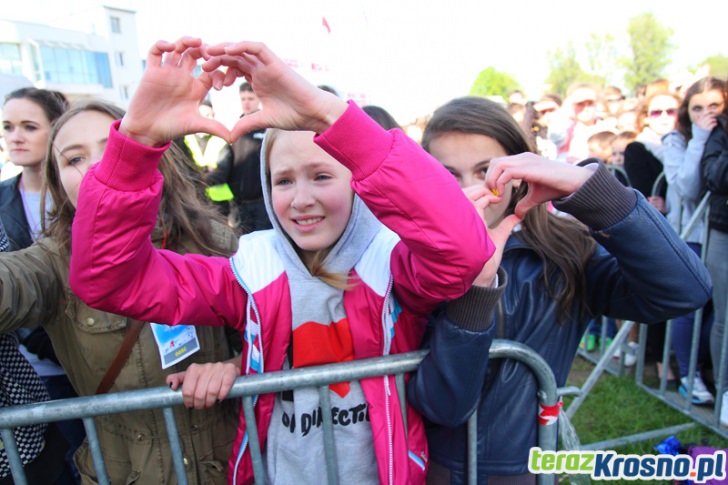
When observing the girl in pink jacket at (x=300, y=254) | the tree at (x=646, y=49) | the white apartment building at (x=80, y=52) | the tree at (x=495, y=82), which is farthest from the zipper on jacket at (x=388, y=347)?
the tree at (x=495, y=82)

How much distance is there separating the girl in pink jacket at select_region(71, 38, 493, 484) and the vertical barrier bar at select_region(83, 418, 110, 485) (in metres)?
0.33

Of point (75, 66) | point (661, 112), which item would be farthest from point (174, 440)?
point (75, 66)

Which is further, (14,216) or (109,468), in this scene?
(14,216)

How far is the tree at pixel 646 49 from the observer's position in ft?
197

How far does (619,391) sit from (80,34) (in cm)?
6366

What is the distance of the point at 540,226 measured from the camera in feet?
5.46

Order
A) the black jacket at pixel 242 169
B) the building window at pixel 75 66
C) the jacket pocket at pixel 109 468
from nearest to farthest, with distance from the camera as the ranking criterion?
the jacket pocket at pixel 109 468
the black jacket at pixel 242 169
the building window at pixel 75 66

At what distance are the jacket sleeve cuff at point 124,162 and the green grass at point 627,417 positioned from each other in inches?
117

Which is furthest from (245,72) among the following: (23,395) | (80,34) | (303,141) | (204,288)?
(80,34)

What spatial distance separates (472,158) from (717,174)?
2505 mm

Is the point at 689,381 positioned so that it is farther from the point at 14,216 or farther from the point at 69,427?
the point at 14,216

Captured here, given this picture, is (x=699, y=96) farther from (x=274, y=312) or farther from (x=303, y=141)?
(x=274, y=312)

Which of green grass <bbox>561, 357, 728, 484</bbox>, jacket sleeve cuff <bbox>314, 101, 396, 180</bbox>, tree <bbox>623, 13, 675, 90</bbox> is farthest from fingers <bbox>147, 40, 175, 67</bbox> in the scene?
tree <bbox>623, 13, 675, 90</bbox>

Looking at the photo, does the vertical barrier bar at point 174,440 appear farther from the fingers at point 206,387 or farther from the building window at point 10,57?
the building window at point 10,57
